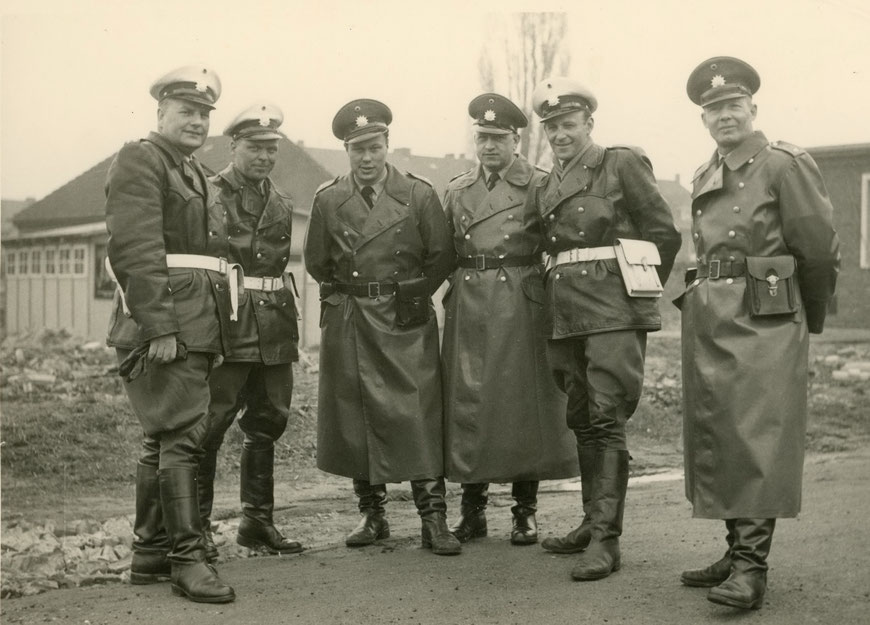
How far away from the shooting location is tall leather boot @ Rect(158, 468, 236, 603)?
350 cm

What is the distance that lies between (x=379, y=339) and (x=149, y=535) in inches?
53.5

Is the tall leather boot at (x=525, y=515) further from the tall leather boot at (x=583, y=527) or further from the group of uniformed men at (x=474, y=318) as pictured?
the tall leather boot at (x=583, y=527)

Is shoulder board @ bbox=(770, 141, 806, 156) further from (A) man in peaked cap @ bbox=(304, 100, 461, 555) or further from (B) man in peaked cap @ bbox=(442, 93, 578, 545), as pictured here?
(A) man in peaked cap @ bbox=(304, 100, 461, 555)

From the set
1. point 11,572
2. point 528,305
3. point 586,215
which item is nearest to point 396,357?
point 528,305

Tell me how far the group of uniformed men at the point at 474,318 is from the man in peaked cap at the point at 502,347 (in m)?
0.01

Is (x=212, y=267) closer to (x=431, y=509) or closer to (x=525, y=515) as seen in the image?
(x=431, y=509)

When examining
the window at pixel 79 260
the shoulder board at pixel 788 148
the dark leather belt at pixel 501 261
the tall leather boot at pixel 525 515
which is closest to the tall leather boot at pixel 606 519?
the tall leather boot at pixel 525 515

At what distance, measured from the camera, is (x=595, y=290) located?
396 centimetres

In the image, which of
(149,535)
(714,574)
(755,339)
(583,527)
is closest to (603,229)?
(755,339)

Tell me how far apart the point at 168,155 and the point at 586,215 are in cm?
181

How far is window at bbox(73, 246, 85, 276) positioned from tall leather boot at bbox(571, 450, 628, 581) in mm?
7887

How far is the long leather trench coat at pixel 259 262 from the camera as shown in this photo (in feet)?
13.7

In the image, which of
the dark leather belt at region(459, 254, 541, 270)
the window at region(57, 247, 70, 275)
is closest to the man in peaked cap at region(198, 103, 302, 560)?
the dark leather belt at region(459, 254, 541, 270)

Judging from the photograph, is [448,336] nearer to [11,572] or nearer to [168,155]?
[168,155]
